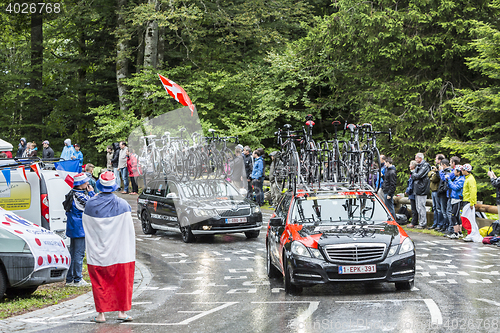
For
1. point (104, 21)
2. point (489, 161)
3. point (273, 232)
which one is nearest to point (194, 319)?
point (273, 232)

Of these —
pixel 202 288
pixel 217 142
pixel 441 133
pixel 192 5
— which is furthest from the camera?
pixel 192 5

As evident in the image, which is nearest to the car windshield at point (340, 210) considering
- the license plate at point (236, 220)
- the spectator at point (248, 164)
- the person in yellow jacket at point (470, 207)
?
the license plate at point (236, 220)

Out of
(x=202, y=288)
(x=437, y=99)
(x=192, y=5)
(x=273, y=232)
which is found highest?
(x=192, y=5)

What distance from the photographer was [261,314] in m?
8.53

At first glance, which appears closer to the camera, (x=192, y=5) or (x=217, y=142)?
(x=217, y=142)

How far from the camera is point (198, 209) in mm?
16375

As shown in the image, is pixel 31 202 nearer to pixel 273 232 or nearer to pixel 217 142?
pixel 273 232

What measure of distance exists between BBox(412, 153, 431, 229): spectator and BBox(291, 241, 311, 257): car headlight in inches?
376

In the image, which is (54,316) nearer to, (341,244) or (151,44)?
(341,244)

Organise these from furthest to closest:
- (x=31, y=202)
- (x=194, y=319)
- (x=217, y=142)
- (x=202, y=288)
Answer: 1. (x=217, y=142)
2. (x=31, y=202)
3. (x=202, y=288)
4. (x=194, y=319)

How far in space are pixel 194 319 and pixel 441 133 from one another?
19.5 meters

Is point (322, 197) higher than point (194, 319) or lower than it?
higher

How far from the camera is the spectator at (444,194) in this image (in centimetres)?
1711

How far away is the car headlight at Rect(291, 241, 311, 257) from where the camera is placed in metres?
9.57
